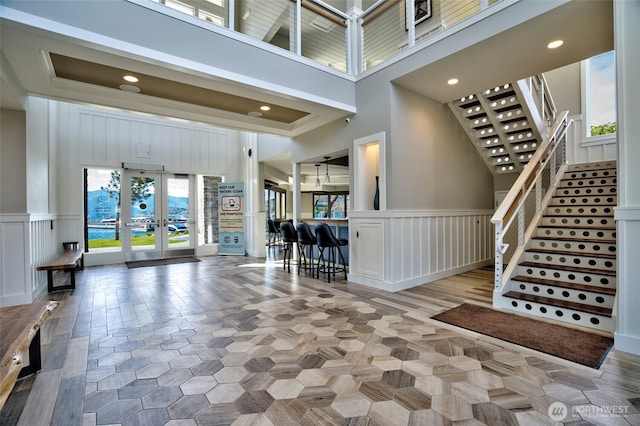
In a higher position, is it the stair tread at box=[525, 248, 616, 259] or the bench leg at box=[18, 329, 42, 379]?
the stair tread at box=[525, 248, 616, 259]

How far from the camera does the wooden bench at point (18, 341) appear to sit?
1.43m

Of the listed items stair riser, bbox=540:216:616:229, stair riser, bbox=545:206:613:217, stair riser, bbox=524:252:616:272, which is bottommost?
stair riser, bbox=524:252:616:272

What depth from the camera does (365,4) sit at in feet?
25.7

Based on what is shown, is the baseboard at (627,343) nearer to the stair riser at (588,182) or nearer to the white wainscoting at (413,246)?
the white wainscoting at (413,246)

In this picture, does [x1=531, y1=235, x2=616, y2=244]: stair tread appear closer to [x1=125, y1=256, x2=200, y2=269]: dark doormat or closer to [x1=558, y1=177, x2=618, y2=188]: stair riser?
[x1=558, y1=177, x2=618, y2=188]: stair riser

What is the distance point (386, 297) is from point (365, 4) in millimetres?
7660

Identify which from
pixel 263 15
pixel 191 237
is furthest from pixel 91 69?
pixel 191 237

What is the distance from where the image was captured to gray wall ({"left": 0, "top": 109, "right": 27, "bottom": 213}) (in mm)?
3787

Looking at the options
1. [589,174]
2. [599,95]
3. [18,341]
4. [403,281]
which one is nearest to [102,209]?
[18,341]

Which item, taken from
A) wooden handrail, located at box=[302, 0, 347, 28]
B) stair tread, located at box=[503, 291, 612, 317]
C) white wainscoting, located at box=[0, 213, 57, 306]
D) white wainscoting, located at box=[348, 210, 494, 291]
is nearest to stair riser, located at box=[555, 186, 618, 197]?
white wainscoting, located at box=[348, 210, 494, 291]

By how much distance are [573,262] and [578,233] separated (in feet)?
1.86

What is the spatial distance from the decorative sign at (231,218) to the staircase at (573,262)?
6504 mm

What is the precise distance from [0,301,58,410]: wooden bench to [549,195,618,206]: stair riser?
19.8 feet

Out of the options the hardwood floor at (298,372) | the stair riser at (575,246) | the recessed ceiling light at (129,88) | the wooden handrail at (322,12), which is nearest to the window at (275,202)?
the wooden handrail at (322,12)
